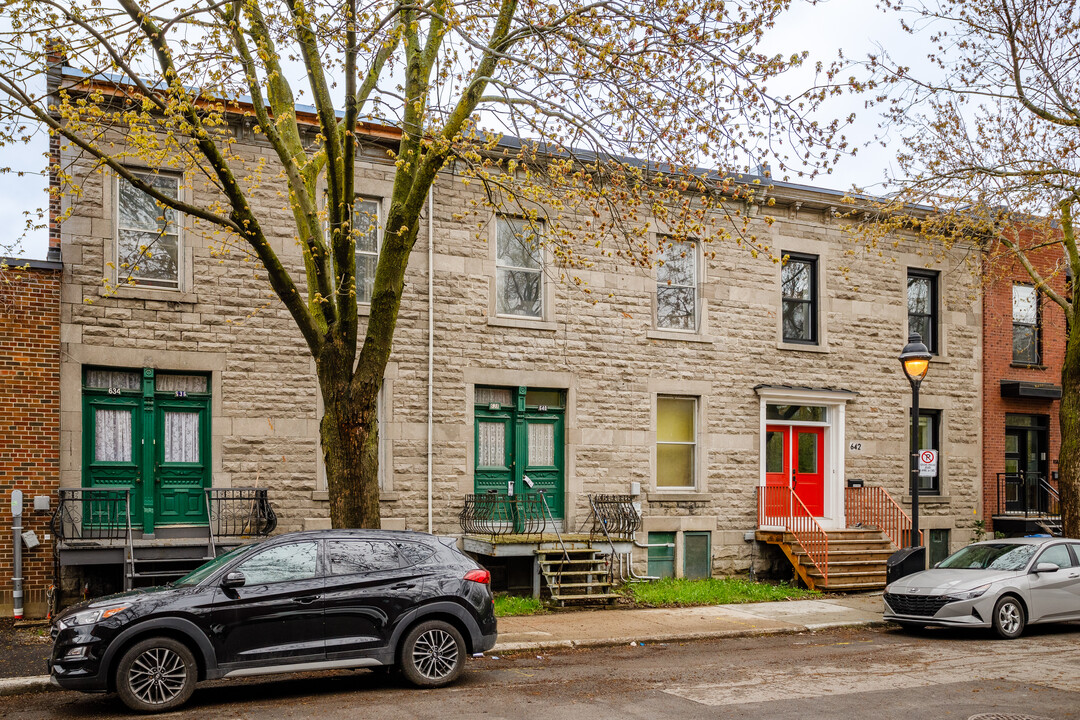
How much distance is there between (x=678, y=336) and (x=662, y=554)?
402 centimetres

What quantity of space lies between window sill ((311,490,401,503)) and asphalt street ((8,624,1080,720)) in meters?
4.58

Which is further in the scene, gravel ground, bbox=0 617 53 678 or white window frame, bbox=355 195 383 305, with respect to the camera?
white window frame, bbox=355 195 383 305

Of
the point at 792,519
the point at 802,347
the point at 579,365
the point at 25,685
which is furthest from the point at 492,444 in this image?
the point at 25,685

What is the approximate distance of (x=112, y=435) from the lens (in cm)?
1439

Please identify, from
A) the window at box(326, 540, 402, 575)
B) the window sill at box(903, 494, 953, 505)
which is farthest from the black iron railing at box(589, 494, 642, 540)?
the window at box(326, 540, 402, 575)

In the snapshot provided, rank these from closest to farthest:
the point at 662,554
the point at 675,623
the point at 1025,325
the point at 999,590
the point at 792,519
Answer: the point at 999,590 → the point at 675,623 → the point at 662,554 → the point at 792,519 → the point at 1025,325

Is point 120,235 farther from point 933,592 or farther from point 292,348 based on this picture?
point 933,592

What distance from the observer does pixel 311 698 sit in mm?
9453

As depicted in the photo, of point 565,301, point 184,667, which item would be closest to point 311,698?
point 184,667

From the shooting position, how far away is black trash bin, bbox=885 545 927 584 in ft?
50.6

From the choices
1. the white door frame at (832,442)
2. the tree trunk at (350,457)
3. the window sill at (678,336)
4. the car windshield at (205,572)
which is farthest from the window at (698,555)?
the car windshield at (205,572)

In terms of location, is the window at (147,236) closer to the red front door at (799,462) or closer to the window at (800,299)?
the red front door at (799,462)

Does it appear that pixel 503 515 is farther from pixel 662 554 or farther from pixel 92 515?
pixel 92 515

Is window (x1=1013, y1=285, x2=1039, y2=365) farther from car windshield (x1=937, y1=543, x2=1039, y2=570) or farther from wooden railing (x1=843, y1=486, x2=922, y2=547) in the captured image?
car windshield (x1=937, y1=543, x2=1039, y2=570)
